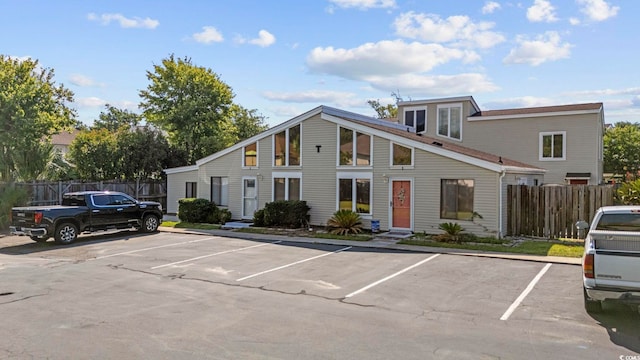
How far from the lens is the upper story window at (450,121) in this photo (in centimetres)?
2680

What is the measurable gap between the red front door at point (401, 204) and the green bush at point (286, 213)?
12.4 ft

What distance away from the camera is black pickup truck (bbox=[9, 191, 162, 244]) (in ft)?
49.5

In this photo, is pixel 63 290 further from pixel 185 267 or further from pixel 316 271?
pixel 316 271

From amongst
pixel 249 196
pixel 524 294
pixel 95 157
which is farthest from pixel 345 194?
pixel 95 157

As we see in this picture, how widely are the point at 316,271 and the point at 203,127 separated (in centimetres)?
2529

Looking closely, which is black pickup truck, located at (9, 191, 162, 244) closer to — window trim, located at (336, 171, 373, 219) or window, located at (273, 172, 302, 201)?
window, located at (273, 172, 302, 201)

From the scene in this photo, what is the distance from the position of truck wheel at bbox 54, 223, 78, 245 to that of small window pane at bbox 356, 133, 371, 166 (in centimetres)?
1063

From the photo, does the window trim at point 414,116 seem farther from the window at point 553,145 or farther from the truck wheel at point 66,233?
the truck wheel at point 66,233

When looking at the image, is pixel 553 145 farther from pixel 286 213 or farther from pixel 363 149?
pixel 286 213

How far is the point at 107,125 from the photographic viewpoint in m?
69.8

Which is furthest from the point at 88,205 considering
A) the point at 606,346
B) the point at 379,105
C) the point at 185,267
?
the point at 379,105

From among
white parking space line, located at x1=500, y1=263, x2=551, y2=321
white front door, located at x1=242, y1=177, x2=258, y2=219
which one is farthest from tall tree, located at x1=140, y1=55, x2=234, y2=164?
white parking space line, located at x1=500, y1=263, x2=551, y2=321

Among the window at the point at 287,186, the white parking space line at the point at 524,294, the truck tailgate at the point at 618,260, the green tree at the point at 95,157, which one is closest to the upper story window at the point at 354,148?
the window at the point at 287,186

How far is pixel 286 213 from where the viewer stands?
750 inches
